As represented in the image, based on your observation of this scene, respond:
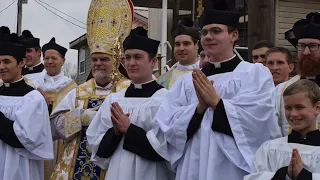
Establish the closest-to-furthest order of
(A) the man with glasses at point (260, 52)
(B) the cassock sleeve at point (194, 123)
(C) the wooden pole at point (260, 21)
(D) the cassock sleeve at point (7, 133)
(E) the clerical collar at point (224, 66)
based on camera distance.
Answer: (B) the cassock sleeve at point (194, 123)
(E) the clerical collar at point (224, 66)
(D) the cassock sleeve at point (7, 133)
(A) the man with glasses at point (260, 52)
(C) the wooden pole at point (260, 21)

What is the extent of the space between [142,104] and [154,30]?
10.3 metres

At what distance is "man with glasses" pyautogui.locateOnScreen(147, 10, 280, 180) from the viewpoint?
488 cm

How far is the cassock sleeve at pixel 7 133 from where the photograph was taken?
20.9 ft

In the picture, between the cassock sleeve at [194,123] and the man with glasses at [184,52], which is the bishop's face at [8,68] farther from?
the cassock sleeve at [194,123]

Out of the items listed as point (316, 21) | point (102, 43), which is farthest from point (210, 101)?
point (102, 43)

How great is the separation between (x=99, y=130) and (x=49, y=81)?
302 cm

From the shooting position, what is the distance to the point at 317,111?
4.46 meters

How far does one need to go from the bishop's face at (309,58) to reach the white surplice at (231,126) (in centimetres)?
36

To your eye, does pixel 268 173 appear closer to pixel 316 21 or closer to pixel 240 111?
pixel 240 111

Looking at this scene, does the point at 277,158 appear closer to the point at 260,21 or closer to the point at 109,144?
the point at 109,144

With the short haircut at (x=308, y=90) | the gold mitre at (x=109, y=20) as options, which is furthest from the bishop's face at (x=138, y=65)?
the short haircut at (x=308, y=90)

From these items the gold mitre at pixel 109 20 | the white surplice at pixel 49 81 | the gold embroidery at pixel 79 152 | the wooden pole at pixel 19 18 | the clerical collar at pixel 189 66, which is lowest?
the gold embroidery at pixel 79 152

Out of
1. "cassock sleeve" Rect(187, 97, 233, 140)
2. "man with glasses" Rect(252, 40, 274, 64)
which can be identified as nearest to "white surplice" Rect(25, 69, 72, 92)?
"man with glasses" Rect(252, 40, 274, 64)

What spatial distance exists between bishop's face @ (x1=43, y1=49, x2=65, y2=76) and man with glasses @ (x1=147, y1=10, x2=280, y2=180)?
141 inches
